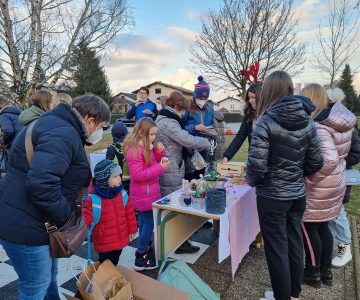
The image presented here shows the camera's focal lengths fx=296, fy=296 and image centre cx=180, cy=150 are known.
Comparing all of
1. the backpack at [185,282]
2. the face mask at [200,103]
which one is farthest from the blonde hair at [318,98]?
the backpack at [185,282]

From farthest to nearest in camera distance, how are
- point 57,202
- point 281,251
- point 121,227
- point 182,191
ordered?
point 182,191 < point 121,227 < point 281,251 < point 57,202

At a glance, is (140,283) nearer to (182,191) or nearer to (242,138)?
(182,191)

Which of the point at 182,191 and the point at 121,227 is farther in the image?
the point at 182,191

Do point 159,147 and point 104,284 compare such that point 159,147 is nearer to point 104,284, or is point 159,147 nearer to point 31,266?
point 104,284

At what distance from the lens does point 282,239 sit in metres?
1.95

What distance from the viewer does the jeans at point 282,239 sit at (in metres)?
1.92

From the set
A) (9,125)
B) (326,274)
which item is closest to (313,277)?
(326,274)

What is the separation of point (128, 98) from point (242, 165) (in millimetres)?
50057

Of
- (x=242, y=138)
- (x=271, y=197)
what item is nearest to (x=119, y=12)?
(x=242, y=138)

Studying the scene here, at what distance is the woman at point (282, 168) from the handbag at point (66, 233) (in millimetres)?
1045

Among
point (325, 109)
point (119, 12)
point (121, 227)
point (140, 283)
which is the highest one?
point (119, 12)

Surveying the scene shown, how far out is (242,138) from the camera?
3.30 metres

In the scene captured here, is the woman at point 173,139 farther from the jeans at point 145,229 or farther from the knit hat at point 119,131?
the knit hat at point 119,131

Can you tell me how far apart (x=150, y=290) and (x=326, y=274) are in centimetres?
163
